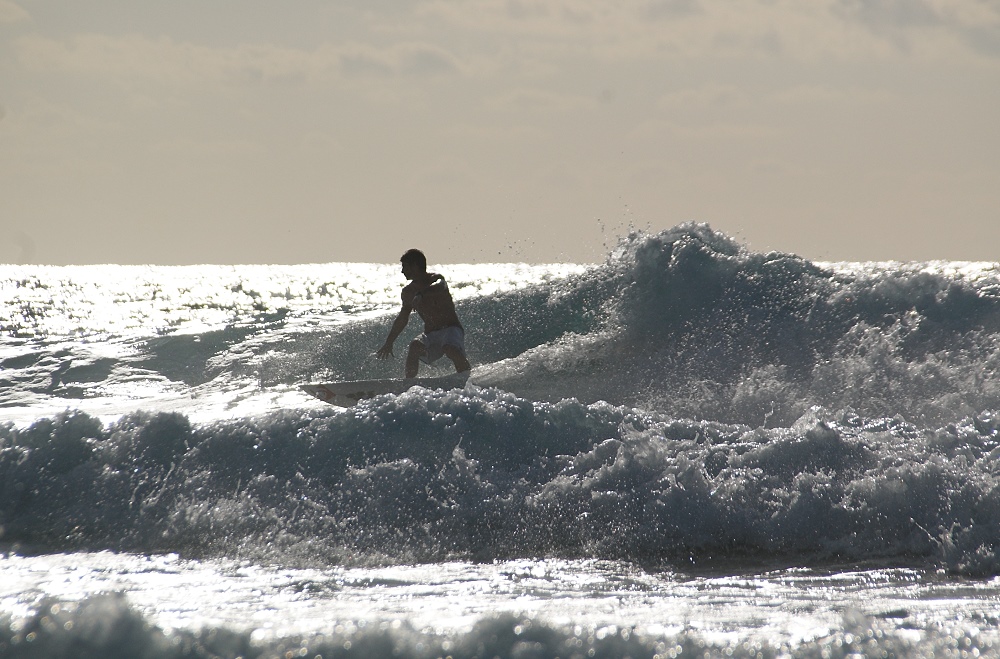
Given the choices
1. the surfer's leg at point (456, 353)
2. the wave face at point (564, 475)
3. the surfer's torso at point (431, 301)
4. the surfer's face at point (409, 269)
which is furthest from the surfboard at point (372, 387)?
the wave face at point (564, 475)

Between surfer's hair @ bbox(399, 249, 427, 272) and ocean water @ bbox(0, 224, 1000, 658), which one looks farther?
surfer's hair @ bbox(399, 249, 427, 272)

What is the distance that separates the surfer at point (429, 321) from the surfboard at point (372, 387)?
632 millimetres

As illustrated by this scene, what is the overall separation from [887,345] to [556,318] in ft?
17.4

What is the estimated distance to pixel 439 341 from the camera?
10.5 m

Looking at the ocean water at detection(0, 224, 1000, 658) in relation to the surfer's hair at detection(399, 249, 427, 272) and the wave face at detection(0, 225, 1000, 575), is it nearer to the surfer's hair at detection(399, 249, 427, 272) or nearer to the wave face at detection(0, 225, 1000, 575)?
the wave face at detection(0, 225, 1000, 575)

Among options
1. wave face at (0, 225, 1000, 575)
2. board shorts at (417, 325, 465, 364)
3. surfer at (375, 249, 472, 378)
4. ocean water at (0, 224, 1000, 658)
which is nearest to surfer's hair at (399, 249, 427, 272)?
surfer at (375, 249, 472, 378)

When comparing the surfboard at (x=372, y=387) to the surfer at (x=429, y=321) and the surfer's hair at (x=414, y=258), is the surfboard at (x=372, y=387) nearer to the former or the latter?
the surfer at (x=429, y=321)

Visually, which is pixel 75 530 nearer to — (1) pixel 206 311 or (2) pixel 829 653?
(2) pixel 829 653

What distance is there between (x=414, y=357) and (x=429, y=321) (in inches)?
18.8

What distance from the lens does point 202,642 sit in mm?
3715

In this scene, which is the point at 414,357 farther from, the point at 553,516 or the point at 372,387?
the point at 553,516

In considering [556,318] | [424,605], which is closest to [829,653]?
[424,605]

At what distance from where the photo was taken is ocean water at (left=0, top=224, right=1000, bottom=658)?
376 centimetres

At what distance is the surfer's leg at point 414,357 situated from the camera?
1030cm
